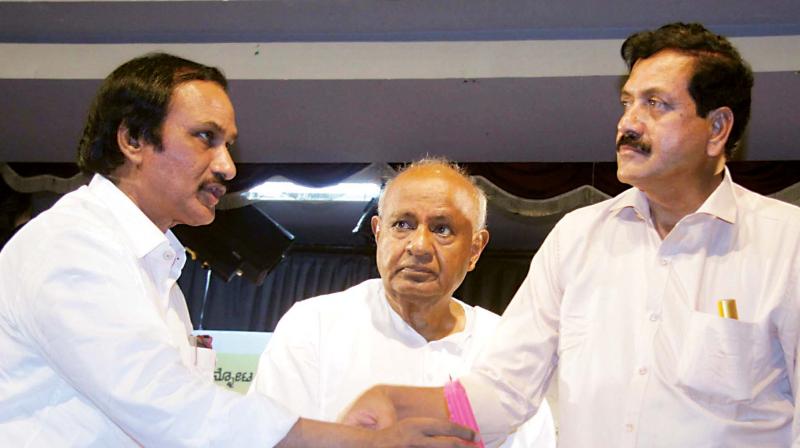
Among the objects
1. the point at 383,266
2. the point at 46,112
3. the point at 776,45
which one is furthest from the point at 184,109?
the point at 46,112

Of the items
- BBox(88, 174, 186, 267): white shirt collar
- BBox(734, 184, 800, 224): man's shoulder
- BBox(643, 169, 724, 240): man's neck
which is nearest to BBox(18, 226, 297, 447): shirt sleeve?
BBox(88, 174, 186, 267): white shirt collar

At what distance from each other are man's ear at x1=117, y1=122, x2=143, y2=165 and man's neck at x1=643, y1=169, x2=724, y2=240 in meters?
1.26

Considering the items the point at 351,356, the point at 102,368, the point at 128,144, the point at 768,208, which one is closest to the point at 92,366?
the point at 102,368

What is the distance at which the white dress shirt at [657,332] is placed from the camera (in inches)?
78.3

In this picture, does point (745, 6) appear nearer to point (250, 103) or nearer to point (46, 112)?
point (250, 103)

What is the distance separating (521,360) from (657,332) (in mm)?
359

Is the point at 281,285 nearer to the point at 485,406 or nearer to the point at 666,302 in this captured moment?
the point at 485,406

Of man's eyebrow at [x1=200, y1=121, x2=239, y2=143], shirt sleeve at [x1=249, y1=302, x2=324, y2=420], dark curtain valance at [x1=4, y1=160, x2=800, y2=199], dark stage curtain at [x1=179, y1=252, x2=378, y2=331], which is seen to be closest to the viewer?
man's eyebrow at [x1=200, y1=121, x2=239, y2=143]

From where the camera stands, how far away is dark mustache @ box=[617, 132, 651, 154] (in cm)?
224

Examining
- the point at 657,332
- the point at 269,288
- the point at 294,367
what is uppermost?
the point at 657,332

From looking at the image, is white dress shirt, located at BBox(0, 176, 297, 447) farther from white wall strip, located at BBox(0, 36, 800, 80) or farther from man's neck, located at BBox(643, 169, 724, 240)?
white wall strip, located at BBox(0, 36, 800, 80)

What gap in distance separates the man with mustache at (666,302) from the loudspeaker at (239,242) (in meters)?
4.70

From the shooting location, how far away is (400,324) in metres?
2.94

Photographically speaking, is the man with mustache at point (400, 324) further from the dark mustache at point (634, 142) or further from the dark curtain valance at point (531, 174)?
the dark curtain valance at point (531, 174)
